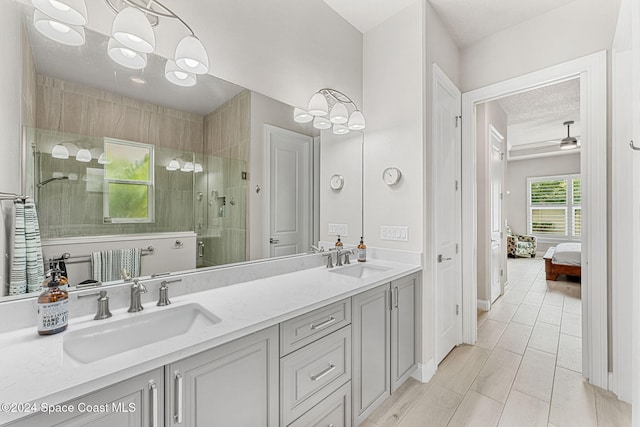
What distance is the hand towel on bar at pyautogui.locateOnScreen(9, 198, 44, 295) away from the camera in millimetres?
975

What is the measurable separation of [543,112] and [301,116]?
4484mm

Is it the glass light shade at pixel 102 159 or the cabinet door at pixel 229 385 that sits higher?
the glass light shade at pixel 102 159

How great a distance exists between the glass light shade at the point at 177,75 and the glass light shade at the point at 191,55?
42 mm

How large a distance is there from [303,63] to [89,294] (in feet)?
6.23

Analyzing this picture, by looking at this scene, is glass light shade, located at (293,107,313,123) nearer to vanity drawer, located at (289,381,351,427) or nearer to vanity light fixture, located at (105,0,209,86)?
vanity light fixture, located at (105,0,209,86)

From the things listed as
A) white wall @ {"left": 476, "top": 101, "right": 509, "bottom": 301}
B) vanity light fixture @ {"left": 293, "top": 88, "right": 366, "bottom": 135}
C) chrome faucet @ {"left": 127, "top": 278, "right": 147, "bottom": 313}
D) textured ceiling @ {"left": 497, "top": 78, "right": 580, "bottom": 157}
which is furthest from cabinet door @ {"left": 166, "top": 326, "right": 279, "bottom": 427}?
textured ceiling @ {"left": 497, "top": 78, "right": 580, "bottom": 157}

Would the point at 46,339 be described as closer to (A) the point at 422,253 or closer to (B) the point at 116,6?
(B) the point at 116,6

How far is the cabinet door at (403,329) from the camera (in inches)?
72.5

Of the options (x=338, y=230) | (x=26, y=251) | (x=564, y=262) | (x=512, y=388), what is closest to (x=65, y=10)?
(x=26, y=251)

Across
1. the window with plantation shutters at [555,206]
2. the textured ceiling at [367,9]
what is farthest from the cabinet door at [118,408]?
the window with plantation shutters at [555,206]

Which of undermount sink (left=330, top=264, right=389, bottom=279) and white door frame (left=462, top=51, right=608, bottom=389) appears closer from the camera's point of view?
white door frame (left=462, top=51, right=608, bottom=389)

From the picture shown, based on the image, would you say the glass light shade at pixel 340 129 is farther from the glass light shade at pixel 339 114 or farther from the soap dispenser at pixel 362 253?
the soap dispenser at pixel 362 253

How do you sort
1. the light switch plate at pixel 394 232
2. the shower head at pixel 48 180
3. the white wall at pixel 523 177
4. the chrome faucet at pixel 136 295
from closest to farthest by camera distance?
the shower head at pixel 48 180 < the chrome faucet at pixel 136 295 < the light switch plate at pixel 394 232 < the white wall at pixel 523 177

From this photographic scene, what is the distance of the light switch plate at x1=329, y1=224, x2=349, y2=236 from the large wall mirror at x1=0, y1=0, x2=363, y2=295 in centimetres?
44
